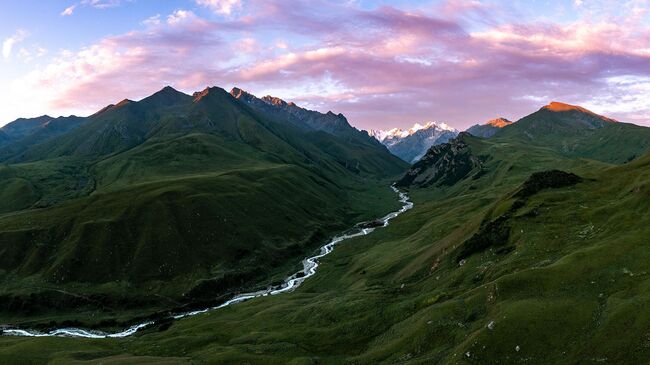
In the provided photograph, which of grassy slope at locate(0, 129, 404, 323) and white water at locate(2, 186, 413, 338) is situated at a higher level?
grassy slope at locate(0, 129, 404, 323)

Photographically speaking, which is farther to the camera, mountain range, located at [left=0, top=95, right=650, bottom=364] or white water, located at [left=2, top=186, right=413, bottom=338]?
white water, located at [left=2, top=186, right=413, bottom=338]

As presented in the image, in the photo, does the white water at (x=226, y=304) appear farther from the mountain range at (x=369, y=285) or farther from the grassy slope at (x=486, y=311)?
the grassy slope at (x=486, y=311)

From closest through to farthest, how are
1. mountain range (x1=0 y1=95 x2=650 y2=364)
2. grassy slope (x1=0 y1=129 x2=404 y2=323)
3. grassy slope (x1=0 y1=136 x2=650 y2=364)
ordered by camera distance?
grassy slope (x1=0 y1=136 x2=650 y2=364), mountain range (x1=0 y1=95 x2=650 y2=364), grassy slope (x1=0 y1=129 x2=404 y2=323)

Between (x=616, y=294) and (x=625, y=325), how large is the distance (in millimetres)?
6590

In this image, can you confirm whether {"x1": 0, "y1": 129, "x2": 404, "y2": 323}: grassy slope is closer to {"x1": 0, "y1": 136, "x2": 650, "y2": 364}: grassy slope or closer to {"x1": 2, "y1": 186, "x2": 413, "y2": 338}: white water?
{"x1": 2, "y1": 186, "x2": 413, "y2": 338}: white water

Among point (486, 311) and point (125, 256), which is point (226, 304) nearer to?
point (125, 256)

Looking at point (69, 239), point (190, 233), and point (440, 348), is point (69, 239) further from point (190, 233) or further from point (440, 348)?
point (440, 348)

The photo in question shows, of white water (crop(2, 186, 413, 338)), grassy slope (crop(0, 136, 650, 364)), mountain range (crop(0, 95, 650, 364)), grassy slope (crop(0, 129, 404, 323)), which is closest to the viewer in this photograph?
grassy slope (crop(0, 136, 650, 364))

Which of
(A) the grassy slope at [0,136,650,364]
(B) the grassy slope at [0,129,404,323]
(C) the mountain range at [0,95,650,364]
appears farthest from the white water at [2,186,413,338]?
(A) the grassy slope at [0,136,650,364]

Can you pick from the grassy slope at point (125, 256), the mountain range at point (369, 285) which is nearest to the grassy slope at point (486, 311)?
the mountain range at point (369, 285)

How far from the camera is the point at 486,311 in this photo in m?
54.8

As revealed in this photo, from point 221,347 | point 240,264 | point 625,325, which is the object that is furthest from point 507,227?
point 240,264

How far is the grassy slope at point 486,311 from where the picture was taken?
4541 centimetres

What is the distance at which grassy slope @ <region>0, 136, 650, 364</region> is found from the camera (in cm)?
4541
